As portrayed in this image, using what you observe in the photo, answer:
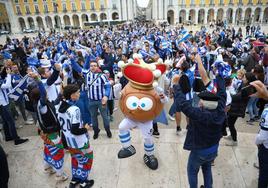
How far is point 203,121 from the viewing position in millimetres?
2467

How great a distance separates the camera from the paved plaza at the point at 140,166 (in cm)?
359

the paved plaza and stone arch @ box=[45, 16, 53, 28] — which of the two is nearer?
the paved plaza

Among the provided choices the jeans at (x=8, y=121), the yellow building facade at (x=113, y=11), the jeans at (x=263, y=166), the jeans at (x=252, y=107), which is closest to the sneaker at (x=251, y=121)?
the jeans at (x=252, y=107)

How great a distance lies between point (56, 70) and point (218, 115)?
2921mm

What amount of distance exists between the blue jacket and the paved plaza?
1.22m

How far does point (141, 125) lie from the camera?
11.9ft

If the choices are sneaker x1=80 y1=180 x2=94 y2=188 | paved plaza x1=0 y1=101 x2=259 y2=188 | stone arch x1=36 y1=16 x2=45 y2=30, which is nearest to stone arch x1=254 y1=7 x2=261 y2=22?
stone arch x1=36 y1=16 x2=45 y2=30

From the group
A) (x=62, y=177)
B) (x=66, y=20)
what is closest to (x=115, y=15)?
(x=66, y=20)

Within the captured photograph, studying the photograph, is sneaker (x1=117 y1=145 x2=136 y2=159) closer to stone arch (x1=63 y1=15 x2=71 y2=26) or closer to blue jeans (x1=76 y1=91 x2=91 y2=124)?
blue jeans (x1=76 y1=91 x2=91 y2=124)

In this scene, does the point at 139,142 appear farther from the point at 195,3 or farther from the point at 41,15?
the point at 41,15

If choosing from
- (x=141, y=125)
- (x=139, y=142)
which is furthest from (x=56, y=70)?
(x=139, y=142)

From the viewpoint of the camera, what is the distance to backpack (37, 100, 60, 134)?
11.0 feet

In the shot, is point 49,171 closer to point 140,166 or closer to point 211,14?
point 140,166

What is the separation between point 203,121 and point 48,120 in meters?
2.41
